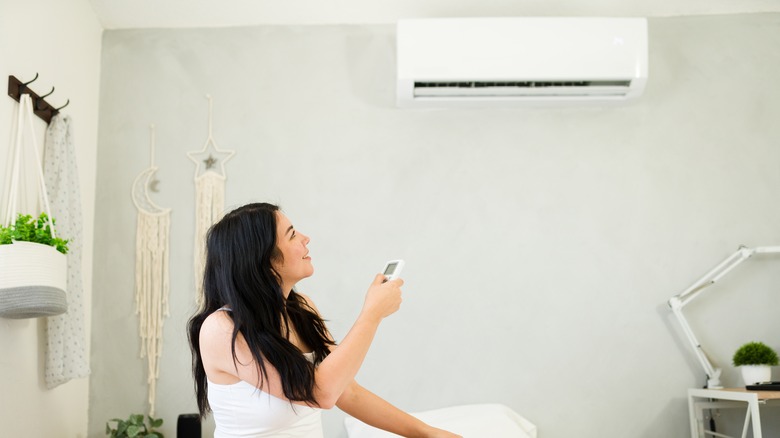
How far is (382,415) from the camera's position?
168 centimetres

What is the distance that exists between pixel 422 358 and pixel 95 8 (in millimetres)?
1822

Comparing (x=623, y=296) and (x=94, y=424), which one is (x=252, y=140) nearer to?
(x=94, y=424)

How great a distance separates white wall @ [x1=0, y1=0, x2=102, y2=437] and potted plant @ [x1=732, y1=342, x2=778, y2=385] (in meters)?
2.32

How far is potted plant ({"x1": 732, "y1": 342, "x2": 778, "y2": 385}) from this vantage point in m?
2.55

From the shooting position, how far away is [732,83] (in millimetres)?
2934

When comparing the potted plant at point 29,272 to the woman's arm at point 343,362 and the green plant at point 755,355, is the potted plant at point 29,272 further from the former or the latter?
the green plant at point 755,355

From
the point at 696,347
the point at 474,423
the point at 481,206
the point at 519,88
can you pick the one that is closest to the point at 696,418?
the point at 696,347

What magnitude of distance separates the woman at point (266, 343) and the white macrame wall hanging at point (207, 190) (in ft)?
3.90

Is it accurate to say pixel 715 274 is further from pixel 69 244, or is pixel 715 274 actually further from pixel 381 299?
pixel 69 244

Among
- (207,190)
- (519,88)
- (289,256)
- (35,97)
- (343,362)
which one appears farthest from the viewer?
(207,190)

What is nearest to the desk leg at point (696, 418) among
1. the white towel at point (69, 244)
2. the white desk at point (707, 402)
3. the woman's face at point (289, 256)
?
the white desk at point (707, 402)

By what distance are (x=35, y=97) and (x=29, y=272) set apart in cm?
68

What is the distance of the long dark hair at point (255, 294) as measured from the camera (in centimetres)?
146

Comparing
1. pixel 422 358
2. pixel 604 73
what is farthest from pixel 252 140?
pixel 604 73
